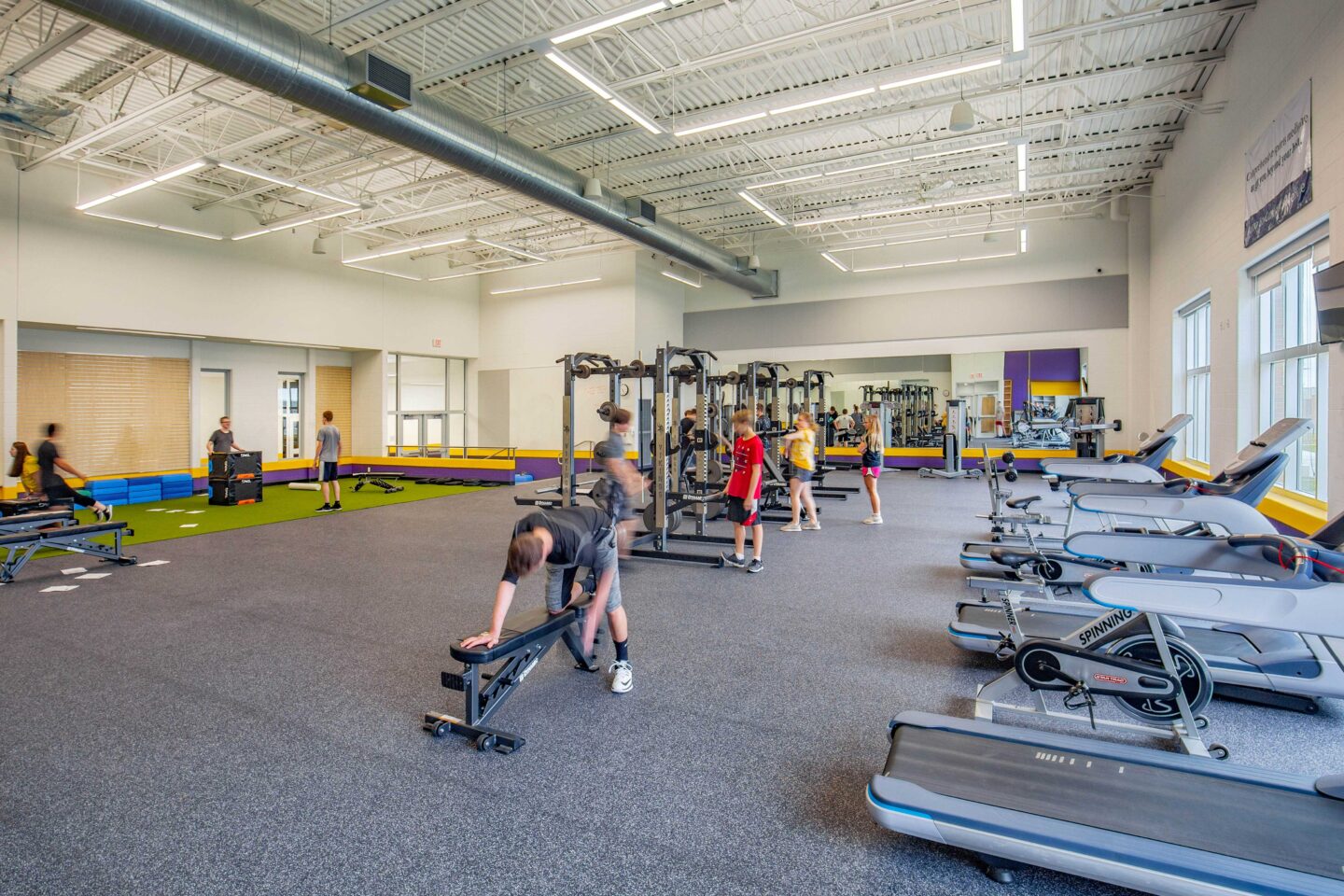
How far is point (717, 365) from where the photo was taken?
17578mm

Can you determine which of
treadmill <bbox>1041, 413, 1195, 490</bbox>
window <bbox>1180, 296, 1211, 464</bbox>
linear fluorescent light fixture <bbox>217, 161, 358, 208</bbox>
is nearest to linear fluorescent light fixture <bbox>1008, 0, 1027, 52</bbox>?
treadmill <bbox>1041, 413, 1195, 490</bbox>

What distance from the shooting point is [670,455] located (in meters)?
7.92

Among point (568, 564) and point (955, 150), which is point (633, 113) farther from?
point (568, 564)

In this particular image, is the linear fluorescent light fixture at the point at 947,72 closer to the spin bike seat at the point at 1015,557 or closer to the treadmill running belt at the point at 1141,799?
the spin bike seat at the point at 1015,557

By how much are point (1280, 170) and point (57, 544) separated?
11.3 meters

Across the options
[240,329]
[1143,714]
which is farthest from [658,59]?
[240,329]

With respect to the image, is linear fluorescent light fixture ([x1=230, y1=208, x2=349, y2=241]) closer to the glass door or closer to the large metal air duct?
the glass door

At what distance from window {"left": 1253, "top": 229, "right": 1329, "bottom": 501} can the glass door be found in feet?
52.0

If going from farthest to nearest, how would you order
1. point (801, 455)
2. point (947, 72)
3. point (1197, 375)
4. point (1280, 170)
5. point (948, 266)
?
1. point (948, 266)
2. point (1197, 375)
3. point (801, 455)
4. point (947, 72)
5. point (1280, 170)

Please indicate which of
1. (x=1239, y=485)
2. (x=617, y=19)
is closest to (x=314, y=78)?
(x=617, y=19)

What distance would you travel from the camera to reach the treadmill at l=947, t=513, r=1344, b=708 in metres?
2.73

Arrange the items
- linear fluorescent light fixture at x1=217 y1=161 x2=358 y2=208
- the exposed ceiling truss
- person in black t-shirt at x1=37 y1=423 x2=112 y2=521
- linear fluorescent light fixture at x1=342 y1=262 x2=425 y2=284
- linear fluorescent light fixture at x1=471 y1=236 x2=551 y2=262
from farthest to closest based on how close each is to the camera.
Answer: linear fluorescent light fixture at x1=342 y1=262 x2=425 y2=284 → linear fluorescent light fixture at x1=471 y1=236 x2=551 y2=262 → linear fluorescent light fixture at x1=217 y1=161 x2=358 y2=208 → person in black t-shirt at x1=37 y1=423 x2=112 y2=521 → the exposed ceiling truss

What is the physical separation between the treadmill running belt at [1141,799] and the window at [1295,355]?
4.51 m

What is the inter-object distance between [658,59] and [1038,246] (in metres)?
10.3
